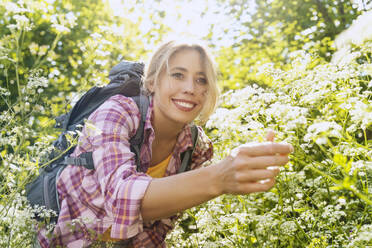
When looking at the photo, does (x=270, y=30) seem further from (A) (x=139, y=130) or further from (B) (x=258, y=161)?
(B) (x=258, y=161)

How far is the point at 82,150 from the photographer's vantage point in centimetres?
227

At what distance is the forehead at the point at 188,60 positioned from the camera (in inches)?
96.5

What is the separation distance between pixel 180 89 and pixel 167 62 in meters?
0.22

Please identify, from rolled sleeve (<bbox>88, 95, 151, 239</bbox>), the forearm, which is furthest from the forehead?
the forearm

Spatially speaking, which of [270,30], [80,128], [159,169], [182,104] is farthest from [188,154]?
[270,30]

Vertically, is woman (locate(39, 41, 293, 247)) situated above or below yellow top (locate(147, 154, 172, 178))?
above

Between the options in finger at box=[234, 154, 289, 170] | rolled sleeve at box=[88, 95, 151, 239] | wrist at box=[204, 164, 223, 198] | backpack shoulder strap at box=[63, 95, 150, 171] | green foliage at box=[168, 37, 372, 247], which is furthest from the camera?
backpack shoulder strap at box=[63, 95, 150, 171]

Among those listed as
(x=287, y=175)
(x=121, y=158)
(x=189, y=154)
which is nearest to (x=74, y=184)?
(x=121, y=158)

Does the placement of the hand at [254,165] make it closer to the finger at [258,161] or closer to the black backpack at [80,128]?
the finger at [258,161]

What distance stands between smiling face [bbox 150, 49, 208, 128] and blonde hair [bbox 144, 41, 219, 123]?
3cm

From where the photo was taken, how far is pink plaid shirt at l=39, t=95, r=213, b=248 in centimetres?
167

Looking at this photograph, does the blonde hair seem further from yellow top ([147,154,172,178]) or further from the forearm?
the forearm

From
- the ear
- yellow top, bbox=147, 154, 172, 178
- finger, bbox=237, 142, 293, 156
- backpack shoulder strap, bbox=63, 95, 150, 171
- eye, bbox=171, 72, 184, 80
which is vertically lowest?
yellow top, bbox=147, 154, 172, 178

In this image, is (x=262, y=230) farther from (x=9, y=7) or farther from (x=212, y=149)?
(x=9, y=7)
